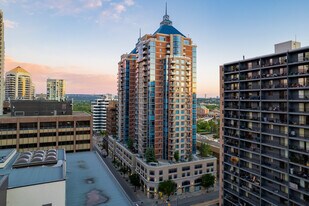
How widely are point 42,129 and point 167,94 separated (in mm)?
43494

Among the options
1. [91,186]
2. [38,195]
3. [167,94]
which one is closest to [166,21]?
[167,94]

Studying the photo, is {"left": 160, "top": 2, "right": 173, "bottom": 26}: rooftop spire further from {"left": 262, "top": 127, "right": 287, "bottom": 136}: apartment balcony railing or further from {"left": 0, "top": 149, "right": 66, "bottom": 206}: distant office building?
{"left": 0, "top": 149, "right": 66, "bottom": 206}: distant office building

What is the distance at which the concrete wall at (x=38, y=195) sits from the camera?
91.2 feet

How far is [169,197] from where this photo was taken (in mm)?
71625

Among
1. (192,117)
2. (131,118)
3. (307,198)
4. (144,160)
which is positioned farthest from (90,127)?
(307,198)

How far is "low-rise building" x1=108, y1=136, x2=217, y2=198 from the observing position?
7069cm

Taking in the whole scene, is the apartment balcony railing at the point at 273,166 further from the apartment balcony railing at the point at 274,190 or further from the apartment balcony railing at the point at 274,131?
the apartment balcony railing at the point at 274,131

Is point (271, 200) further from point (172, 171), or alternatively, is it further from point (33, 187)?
point (33, 187)

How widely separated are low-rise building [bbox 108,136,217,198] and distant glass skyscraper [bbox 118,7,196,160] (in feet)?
16.0

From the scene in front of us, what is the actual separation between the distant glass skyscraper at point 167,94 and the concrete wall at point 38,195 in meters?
53.0

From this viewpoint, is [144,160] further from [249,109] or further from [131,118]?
A: [249,109]

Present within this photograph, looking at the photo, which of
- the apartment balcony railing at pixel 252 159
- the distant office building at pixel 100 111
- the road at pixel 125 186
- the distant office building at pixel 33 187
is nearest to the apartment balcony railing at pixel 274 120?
the apartment balcony railing at pixel 252 159

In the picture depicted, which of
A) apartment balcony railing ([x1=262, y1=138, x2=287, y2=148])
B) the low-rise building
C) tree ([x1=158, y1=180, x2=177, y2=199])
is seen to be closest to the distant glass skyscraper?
the low-rise building

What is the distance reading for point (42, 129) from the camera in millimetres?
70125
